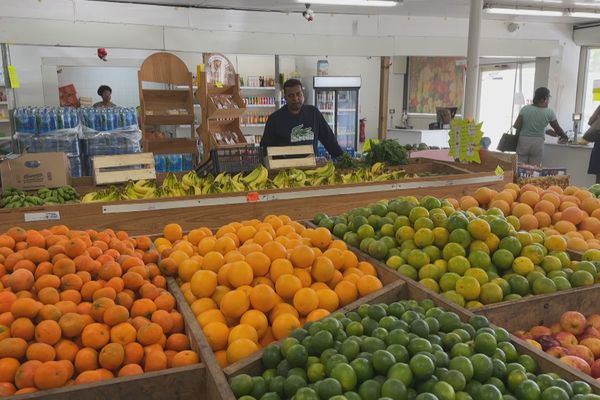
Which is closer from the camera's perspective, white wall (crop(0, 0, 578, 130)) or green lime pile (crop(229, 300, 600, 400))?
green lime pile (crop(229, 300, 600, 400))

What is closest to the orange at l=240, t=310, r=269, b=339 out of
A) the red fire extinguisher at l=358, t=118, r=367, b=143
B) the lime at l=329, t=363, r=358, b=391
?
the lime at l=329, t=363, r=358, b=391

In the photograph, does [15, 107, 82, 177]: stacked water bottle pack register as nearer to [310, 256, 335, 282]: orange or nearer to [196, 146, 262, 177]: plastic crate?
[196, 146, 262, 177]: plastic crate

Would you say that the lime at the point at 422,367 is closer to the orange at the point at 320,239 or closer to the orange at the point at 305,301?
the orange at the point at 305,301

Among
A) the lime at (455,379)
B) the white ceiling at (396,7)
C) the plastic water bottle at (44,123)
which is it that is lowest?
the lime at (455,379)

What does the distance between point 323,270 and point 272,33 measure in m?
6.50

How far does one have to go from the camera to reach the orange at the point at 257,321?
170cm

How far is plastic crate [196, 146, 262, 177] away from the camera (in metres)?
4.03

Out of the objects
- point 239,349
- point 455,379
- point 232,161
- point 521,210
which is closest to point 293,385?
point 239,349

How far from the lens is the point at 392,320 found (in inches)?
60.6

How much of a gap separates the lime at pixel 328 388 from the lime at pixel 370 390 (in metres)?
0.01

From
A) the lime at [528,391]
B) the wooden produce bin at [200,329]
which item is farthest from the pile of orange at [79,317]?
the lime at [528,391]

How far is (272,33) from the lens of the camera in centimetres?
775

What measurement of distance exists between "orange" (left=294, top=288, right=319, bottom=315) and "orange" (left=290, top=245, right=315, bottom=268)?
19cm

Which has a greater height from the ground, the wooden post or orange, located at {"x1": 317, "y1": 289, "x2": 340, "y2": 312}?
the wooden post
